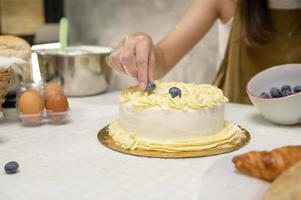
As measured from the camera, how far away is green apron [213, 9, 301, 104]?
1.48 meters

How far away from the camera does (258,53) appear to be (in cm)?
151

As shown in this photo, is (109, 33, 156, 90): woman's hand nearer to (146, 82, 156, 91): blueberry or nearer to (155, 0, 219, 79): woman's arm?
(146, 82, 156, 91): blueberry

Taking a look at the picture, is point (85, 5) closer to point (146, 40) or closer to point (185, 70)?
point (185, 70)

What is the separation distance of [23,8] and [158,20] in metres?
0.71

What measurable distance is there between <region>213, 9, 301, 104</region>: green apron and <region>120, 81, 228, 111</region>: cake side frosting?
531 millimetres

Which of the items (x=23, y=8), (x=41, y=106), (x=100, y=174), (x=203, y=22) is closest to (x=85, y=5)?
(x=23, y=8)

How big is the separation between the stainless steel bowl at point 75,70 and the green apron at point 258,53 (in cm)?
44

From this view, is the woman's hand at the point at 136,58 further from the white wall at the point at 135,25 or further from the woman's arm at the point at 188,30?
the white wall at the point at 135,25

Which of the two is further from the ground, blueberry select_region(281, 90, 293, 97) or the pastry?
the pastry

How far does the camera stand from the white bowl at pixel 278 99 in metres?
1.04

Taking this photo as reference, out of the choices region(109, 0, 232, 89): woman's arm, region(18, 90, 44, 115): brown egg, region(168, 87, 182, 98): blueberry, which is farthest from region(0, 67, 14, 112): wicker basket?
region(109, 0, 232, 89): woman's arm

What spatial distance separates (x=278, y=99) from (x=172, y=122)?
0.29 meters

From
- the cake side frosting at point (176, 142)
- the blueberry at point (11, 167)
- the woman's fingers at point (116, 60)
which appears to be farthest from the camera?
the woman's fingers at point (116, 60)

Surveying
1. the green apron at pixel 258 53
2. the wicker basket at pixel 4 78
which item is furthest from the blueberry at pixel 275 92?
the wicker basket at pixel 4 78
